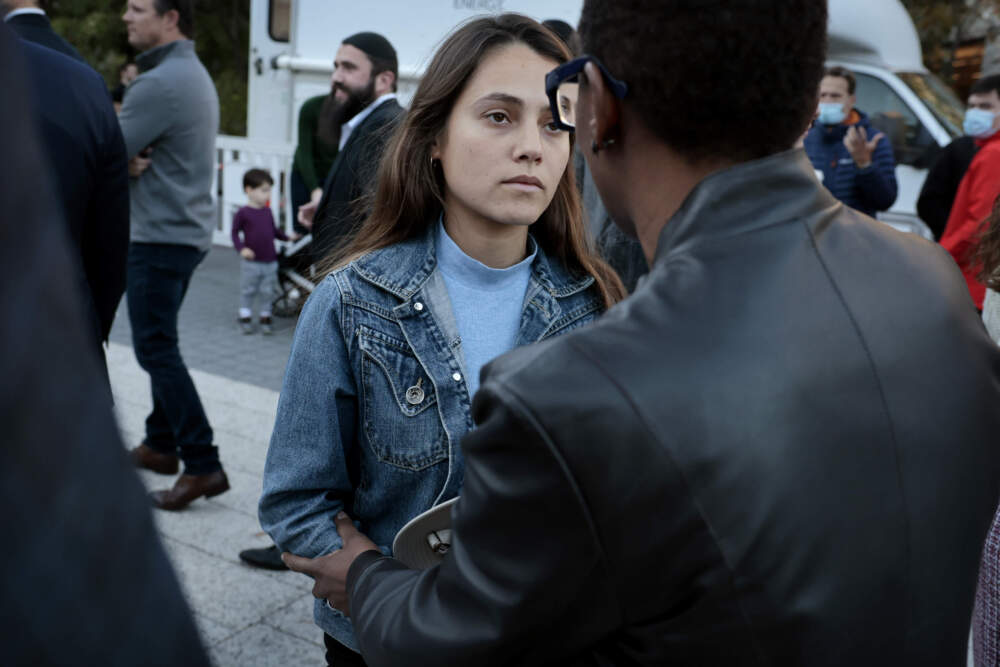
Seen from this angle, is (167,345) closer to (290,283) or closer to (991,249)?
(991,249)

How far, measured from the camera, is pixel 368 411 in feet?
5.88

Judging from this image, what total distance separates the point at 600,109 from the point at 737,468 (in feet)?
1.50

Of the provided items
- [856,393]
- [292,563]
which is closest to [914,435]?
[856,393]

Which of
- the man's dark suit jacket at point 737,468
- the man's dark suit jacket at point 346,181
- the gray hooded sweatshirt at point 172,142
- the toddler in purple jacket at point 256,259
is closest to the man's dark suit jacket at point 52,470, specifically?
the man's dark suit jacket at point 737,468

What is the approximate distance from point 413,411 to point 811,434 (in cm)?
93

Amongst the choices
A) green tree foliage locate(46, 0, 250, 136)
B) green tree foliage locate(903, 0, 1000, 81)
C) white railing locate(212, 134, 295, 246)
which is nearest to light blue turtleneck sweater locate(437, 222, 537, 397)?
white railing locate(212, 134, 295, 246)

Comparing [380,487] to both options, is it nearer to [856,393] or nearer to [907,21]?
[856,393]

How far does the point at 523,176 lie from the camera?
1909 mm

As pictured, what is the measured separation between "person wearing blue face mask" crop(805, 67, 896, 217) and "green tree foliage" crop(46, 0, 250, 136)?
1641 cm

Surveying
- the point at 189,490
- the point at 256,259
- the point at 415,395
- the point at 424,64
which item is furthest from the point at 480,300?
the point at 256,259

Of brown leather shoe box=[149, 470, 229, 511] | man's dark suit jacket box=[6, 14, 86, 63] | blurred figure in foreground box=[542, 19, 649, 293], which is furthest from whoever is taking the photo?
brown leather shoe box=[149, 470, 229, 511]

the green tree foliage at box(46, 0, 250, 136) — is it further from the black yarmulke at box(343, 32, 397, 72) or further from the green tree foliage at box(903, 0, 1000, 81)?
the black yarmulke at box(343, 32, 397, 72)

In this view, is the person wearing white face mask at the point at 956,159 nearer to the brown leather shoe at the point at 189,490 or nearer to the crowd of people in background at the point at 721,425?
the brown leather shoe at the point at 189,490

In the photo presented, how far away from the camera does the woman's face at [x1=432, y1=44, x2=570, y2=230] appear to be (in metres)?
1.90
